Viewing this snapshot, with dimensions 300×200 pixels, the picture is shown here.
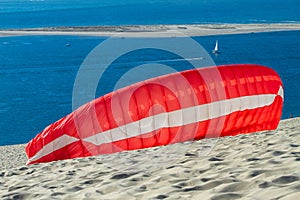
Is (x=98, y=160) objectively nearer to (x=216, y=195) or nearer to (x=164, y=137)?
(x=164, y=137)

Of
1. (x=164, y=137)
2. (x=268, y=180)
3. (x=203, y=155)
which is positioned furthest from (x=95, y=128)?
(x=268, y=180)

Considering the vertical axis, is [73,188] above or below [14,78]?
below

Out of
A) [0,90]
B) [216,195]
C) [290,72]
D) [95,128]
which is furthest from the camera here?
[290,72]

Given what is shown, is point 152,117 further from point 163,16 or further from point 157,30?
point 163,16

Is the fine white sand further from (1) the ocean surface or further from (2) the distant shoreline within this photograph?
(2) the distant shoreline

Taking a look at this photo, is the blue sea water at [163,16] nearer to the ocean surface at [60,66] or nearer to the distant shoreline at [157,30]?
the distant shoreline at [157,30]

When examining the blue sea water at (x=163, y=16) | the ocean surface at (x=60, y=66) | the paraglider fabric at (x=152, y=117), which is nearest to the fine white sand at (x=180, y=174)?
the paraglider fabric at (x=152, y=117)

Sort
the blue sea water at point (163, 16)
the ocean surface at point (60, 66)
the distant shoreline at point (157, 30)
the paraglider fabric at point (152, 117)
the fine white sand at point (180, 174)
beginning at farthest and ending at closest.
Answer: the blue sea water at point (163, 16), the distant shoreline at point (157, 30), the ocean surface at point (60, 66), the paraglider fabric at point (152, 117), the fine white sand at point (180, 174)

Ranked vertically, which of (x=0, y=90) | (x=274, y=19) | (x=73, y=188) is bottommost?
(x=73, y=188)
